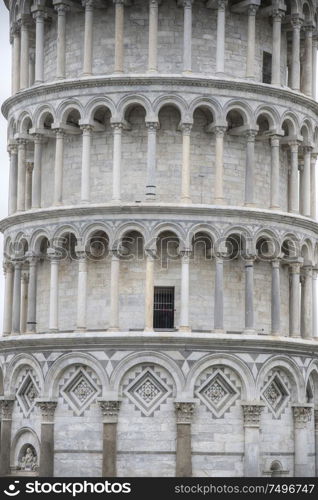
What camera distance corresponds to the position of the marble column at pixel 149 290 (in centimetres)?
4534

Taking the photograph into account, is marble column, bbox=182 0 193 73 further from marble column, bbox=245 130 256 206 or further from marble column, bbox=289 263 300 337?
marble column, bbox=289 263 300 337

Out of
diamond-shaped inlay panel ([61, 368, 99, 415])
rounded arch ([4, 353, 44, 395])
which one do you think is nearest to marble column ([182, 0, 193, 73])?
diamond-shaped inlay panel ([61, 368, 99, 415])

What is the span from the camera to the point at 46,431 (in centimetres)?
4591

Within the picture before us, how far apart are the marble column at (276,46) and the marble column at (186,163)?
168 inches

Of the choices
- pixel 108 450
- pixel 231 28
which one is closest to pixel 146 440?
pixel 108 450

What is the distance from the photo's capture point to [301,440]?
156 ft

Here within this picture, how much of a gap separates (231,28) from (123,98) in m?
5.41

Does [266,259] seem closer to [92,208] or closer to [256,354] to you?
[256,354]

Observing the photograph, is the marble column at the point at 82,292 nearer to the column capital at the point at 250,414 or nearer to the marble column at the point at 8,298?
the marble column at the point at 8,298

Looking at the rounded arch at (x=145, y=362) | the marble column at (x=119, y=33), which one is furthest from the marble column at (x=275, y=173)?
the rounded arch at (x=145, y=362)

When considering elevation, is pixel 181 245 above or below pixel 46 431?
above

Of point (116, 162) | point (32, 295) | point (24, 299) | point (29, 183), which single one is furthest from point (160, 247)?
point (29, 183)
